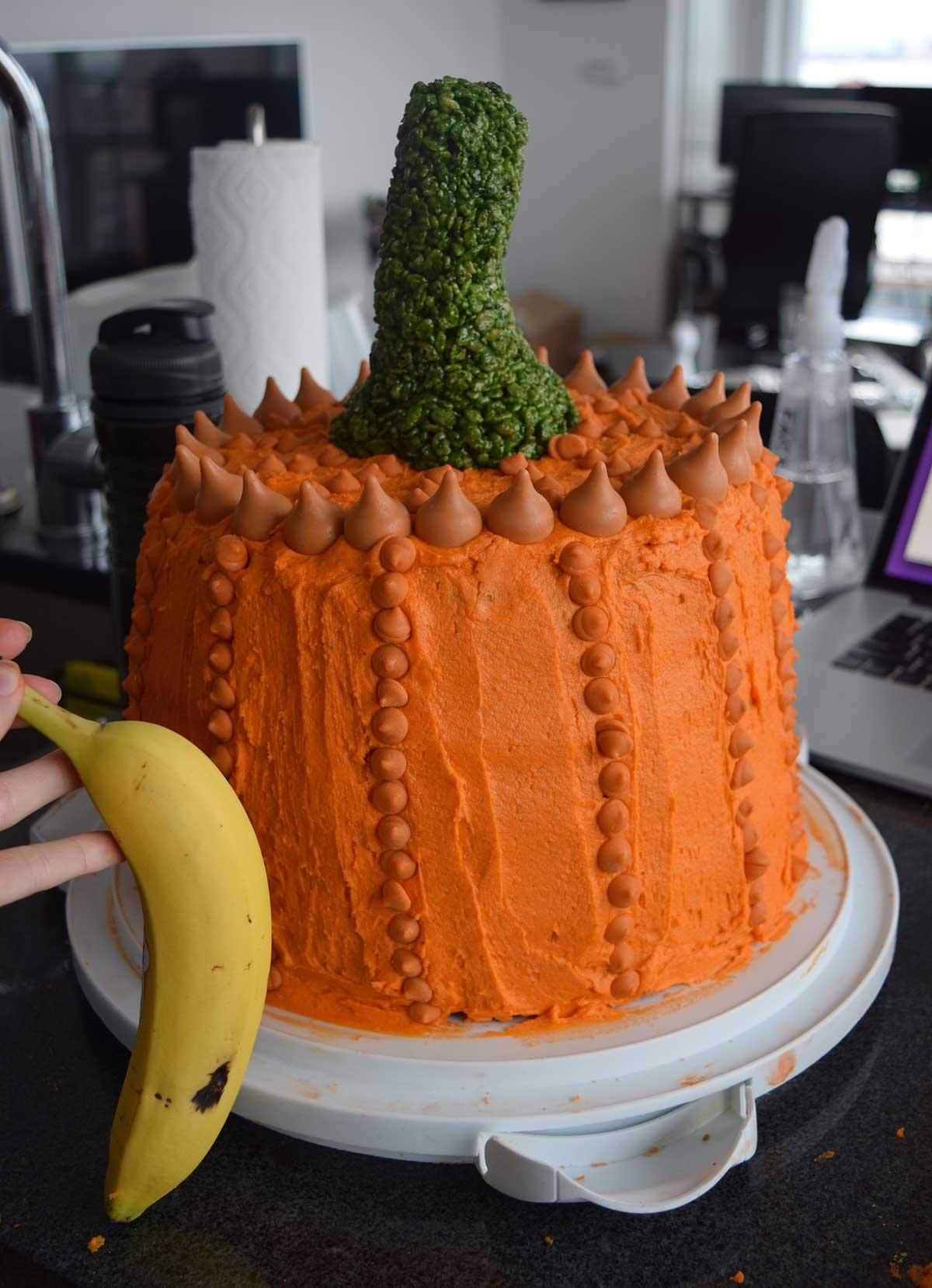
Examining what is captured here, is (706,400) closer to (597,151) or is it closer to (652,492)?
(652,492)

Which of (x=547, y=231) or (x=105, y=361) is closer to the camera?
(x=105, y=361)

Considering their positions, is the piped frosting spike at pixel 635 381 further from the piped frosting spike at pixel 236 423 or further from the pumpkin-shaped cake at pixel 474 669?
the piped frosting spike at pixel 236 423

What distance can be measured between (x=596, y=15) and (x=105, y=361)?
207 inches

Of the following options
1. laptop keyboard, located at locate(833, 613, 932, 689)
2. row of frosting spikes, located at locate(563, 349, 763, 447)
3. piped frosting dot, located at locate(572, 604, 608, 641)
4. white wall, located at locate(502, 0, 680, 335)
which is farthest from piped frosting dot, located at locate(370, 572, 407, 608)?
white wall, located at locate(502, 0, 680, 335)

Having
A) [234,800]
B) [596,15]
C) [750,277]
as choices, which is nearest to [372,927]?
[234,800]

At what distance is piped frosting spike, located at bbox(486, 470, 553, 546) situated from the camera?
0.73 meters

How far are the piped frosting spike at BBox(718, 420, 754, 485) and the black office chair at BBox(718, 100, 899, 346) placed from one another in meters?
4.00

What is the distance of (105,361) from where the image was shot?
107 centimetres

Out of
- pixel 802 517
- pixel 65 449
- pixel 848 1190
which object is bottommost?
pixel 848 1190

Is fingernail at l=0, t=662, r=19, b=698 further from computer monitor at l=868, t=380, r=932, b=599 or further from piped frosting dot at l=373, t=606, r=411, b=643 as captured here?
computer monitor at l=868, t=380, r=932, b=599

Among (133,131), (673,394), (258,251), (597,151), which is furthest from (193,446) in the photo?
(597,151)

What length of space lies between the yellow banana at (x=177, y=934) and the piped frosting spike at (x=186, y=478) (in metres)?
0.23

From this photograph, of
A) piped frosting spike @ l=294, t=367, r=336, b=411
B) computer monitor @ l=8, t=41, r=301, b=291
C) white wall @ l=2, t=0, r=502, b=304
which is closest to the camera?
piped frosting spike @ l=294, t=367, r=336, b=411

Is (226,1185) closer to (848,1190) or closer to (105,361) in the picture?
(848,1190)
